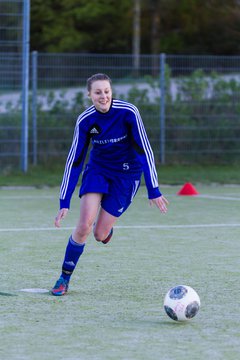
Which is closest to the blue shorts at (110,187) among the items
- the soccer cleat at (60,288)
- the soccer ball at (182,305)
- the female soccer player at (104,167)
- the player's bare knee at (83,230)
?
the female soccer player at (104,167)

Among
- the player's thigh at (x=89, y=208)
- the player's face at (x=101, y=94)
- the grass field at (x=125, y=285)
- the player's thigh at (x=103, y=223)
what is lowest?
the grass field at (x=125, y=285)

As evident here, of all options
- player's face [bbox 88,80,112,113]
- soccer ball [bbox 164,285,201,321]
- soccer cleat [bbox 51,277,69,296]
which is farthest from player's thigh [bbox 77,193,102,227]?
soccer ball [bbox 164,285,201,321]

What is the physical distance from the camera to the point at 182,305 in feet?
21.4

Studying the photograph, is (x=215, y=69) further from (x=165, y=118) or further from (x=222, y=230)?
(x=222, y=230)

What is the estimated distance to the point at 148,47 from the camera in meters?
43.2

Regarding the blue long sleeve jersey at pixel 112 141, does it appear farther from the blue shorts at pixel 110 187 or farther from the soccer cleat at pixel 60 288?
the soccer cleat at pixel 60 288

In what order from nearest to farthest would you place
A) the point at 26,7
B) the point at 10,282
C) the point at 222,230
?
the point at 10,282 → the point at 222,230 → the point at 26,7

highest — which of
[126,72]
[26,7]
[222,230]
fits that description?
[26,7]

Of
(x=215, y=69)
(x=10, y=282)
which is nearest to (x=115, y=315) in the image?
(x=10, y=282)

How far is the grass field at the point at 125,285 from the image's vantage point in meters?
5.93

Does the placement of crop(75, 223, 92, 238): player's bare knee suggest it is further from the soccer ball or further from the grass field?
the soccer ball

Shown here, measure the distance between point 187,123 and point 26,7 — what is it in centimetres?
381

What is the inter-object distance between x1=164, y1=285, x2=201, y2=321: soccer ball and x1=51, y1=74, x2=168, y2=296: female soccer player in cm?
115

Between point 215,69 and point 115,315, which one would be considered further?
point 215,69
